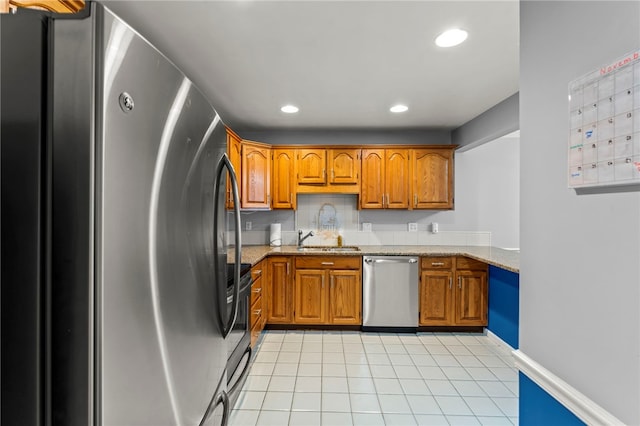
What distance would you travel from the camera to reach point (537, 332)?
1041mm

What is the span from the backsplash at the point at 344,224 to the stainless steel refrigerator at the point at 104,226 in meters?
3.47

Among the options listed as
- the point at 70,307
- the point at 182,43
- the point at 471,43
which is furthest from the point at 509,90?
the point at 70,307

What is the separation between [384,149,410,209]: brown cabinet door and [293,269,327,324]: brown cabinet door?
4.22 feet

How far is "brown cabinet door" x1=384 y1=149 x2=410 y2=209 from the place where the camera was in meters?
3.89

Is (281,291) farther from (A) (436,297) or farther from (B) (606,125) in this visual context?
(B) (606,125)

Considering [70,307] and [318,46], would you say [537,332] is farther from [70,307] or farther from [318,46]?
[318,46]

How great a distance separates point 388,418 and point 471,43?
2472 millimetres

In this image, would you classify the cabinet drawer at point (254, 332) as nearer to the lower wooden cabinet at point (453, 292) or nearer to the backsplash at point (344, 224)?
the backsplash at point (344, 224)

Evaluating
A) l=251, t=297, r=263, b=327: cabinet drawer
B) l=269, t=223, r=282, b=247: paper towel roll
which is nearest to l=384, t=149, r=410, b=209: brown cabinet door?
l=269, t=223, r=282, b=247: paper towel roll

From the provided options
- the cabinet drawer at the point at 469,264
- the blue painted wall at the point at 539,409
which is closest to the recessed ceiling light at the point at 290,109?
the cabinet drawer at the point at 469,264

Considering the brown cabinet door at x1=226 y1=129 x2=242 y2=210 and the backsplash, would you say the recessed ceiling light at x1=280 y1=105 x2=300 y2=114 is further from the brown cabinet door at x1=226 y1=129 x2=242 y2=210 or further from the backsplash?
the backsplash

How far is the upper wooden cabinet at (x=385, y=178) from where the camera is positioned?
3891 millimetres

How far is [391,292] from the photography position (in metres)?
3.55

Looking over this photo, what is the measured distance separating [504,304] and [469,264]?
20.5 inches
